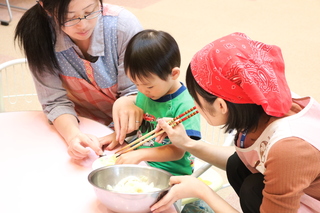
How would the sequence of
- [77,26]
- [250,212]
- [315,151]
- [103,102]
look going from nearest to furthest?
1. [315,151]
2. [250,212]
3. [77,26]
4. [103,102]

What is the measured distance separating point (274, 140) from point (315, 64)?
2.95 metres

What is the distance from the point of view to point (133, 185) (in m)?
1.14

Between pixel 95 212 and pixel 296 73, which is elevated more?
pixel 95 212

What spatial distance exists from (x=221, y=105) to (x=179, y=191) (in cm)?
25

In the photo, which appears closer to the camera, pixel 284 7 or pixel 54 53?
pixel 54 53

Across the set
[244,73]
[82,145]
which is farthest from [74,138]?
[244,73]

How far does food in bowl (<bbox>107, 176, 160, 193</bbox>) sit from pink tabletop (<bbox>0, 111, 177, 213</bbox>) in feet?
0.22

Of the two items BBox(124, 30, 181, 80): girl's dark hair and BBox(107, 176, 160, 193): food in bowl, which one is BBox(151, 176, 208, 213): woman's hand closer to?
BBox(107, 176, 160, 193): food in bowl

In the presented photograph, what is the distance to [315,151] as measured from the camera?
982 mm

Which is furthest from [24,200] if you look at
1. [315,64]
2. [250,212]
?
[315,64]

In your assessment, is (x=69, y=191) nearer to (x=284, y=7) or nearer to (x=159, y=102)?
(x=159, y=102)

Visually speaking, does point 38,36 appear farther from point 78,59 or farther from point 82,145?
point 82,145

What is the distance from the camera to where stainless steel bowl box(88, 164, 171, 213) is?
1.01 meters

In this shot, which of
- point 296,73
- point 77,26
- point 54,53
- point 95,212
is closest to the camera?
point 95,212
